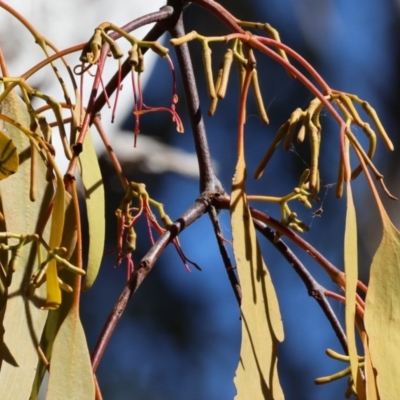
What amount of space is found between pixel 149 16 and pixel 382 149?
1207 millimetres

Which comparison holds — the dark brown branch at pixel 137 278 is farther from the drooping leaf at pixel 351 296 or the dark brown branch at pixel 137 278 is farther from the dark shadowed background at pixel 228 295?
the dark shadowed background at pixel 228 295

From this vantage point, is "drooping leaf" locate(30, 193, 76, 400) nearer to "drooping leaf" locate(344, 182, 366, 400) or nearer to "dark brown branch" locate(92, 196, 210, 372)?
"dark brown branch" locate(92, 196, 210, 372)

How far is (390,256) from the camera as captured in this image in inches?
15.4

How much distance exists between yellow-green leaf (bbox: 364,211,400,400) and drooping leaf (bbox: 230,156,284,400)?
5 centimetres

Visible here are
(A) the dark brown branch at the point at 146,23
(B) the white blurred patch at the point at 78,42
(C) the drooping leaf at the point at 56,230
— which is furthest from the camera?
(B) the white blurred patch at the point at 78,42

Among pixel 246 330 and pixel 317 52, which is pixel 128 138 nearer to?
pixel 317 52

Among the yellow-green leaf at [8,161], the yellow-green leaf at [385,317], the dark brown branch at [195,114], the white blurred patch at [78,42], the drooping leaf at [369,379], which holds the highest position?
the white blurred patch at [78,42]

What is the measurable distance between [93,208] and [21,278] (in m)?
0.05

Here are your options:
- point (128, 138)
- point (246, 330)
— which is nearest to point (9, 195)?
point (246, 330)

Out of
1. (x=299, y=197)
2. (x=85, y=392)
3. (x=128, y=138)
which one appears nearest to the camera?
(x=85, y=392)

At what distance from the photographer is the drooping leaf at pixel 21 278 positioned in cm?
34

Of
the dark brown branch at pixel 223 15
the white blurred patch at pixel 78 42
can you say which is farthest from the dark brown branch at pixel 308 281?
the white blurred patch at pixel 78 42

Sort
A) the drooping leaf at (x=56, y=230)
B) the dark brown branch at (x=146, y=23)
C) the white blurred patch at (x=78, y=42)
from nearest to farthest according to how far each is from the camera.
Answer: the drooping leaf at (x=56, y=230) < the dark brown branch at (x=146, y=23) < the white blurred patch at (x=78, y=42)

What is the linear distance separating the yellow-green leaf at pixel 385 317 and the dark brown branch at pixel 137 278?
105mm
